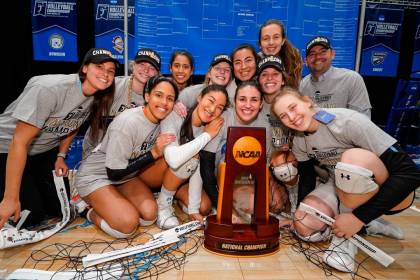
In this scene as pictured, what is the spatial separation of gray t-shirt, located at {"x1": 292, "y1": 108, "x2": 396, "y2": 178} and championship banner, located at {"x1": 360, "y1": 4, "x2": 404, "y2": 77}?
2.04 m

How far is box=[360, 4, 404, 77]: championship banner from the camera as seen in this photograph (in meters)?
3.38

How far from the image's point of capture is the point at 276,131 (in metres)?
2.07

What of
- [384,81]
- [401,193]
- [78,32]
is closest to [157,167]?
[401,193]

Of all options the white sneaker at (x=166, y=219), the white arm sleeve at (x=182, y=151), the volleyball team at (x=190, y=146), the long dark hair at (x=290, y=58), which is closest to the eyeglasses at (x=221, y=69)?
the volleyball team at (x=190, y=146)

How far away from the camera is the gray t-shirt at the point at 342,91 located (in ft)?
7.72

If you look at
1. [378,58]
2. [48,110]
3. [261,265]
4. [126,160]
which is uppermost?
[378,58]

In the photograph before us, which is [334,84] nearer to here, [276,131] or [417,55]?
[276,131]

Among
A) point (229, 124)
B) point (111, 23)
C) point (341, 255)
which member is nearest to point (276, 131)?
point (229, 124)

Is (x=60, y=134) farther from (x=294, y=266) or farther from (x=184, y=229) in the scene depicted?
(x=294, y=266)

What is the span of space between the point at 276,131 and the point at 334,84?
671mm

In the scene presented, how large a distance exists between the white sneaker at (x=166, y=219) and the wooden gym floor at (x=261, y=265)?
1.04ft

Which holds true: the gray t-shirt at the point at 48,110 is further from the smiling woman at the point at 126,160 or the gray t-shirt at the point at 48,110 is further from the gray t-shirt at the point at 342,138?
the gray t-shirt at the point at 342,138

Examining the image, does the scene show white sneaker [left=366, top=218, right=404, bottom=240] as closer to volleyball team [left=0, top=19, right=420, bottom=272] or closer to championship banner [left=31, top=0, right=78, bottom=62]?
volleyball team [left=0, top=19, right=420, bottom=272]

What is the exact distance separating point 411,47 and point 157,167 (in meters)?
3.08
